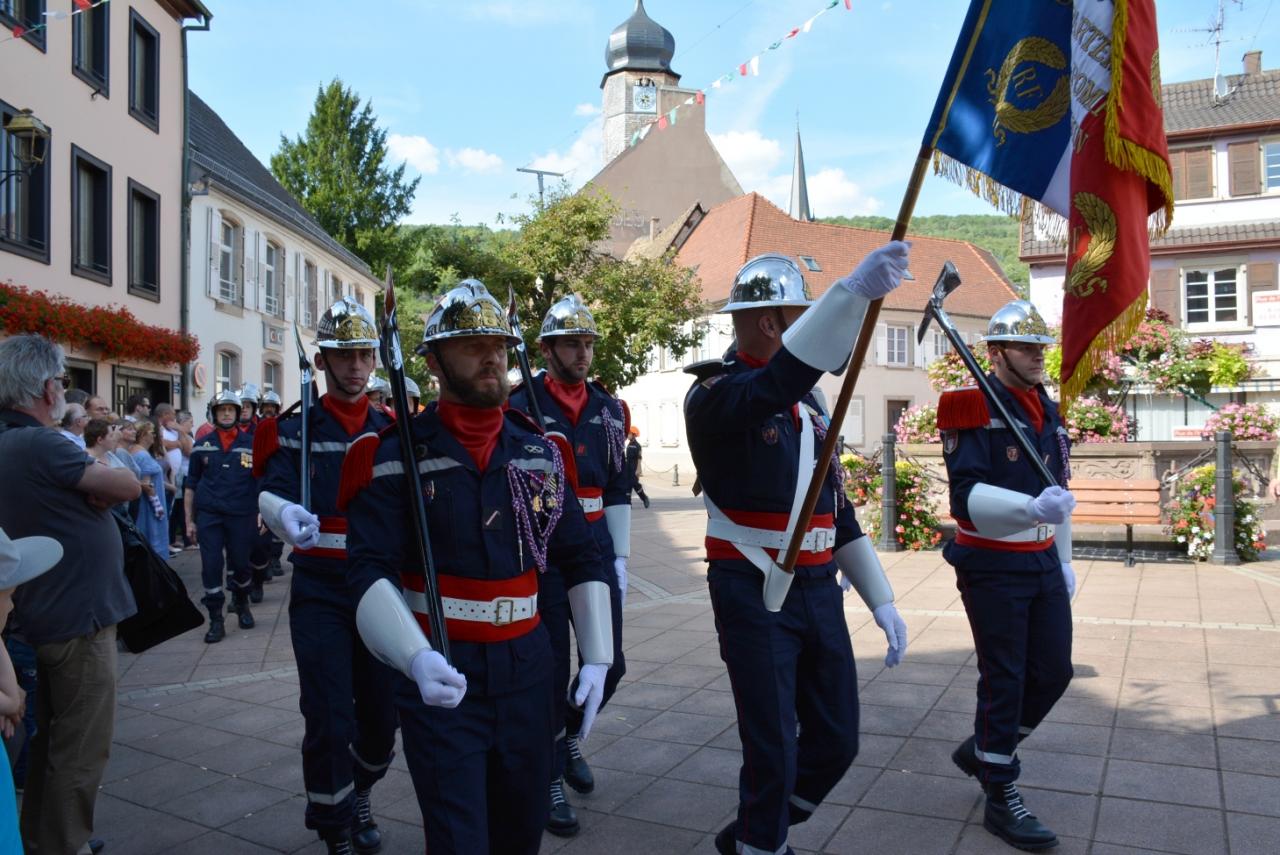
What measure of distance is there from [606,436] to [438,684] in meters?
3.00

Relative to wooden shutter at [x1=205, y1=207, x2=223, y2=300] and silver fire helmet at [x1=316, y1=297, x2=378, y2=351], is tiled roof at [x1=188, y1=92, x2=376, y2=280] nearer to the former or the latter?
wooden shutter at [x1=205, y1=207, x2=223, y2=300]

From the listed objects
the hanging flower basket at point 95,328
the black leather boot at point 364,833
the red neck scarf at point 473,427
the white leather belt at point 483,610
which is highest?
the hanging flower basket at point 95,328

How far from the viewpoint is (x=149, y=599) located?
434cm

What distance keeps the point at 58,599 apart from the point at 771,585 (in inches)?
104

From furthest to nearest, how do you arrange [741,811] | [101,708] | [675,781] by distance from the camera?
[675,781] < [101,708] < [741,811]

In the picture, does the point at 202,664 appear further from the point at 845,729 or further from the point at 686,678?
the point at 845,729

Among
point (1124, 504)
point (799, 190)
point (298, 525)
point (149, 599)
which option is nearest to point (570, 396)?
point (298, 525)

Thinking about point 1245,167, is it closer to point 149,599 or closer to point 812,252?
point 812,252

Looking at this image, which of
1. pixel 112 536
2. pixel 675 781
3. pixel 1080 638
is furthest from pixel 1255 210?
pixel 112 536

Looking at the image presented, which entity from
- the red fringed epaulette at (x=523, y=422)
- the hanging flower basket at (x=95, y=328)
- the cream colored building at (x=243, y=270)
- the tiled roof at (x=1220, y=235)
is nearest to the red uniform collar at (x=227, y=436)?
the hanging flower basket at (x=95, y=328)

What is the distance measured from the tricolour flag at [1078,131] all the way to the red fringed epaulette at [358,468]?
6.43 ft

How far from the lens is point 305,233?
2873cm

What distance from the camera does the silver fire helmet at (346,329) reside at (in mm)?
4754

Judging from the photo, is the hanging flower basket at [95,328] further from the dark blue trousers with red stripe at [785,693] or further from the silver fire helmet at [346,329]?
the dark blue trousers with red stripe at [785,693]
